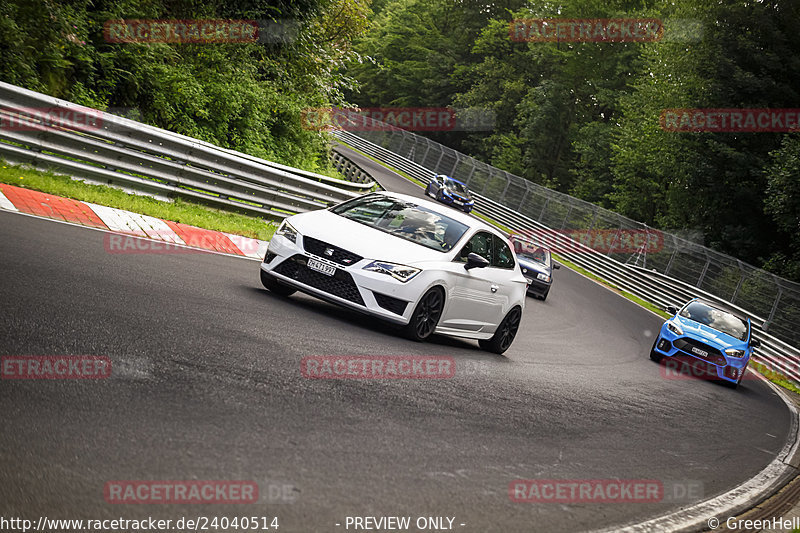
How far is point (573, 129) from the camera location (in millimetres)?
64562

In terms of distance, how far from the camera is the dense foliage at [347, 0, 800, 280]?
126 feet

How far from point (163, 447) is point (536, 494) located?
2.51 metres

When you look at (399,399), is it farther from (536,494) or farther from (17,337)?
(17,337)

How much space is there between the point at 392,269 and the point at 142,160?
241 inches

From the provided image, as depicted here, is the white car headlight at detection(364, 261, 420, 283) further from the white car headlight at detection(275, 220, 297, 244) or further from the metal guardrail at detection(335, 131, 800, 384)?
the metal guardrail at detection(335, 131, 800, 384)

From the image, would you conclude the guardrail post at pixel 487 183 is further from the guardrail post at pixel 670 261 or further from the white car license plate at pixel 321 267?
the white car license plate at pixel 321 267

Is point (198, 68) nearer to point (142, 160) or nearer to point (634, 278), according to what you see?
point (142, 160)

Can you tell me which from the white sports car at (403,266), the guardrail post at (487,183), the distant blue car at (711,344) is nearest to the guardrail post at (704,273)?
the distant blue car at (711,344)

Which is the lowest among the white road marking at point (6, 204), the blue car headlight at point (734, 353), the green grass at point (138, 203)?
the white road marking at point (6, 204)

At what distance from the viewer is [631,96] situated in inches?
2291

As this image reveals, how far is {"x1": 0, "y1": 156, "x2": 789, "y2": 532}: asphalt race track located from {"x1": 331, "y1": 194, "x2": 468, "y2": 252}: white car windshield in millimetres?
1188

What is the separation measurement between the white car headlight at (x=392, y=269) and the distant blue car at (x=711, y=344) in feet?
31.7

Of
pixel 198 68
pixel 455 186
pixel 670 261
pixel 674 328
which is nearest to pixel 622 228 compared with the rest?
pixel 670 261

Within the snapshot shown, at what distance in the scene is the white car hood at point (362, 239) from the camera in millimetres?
9117
